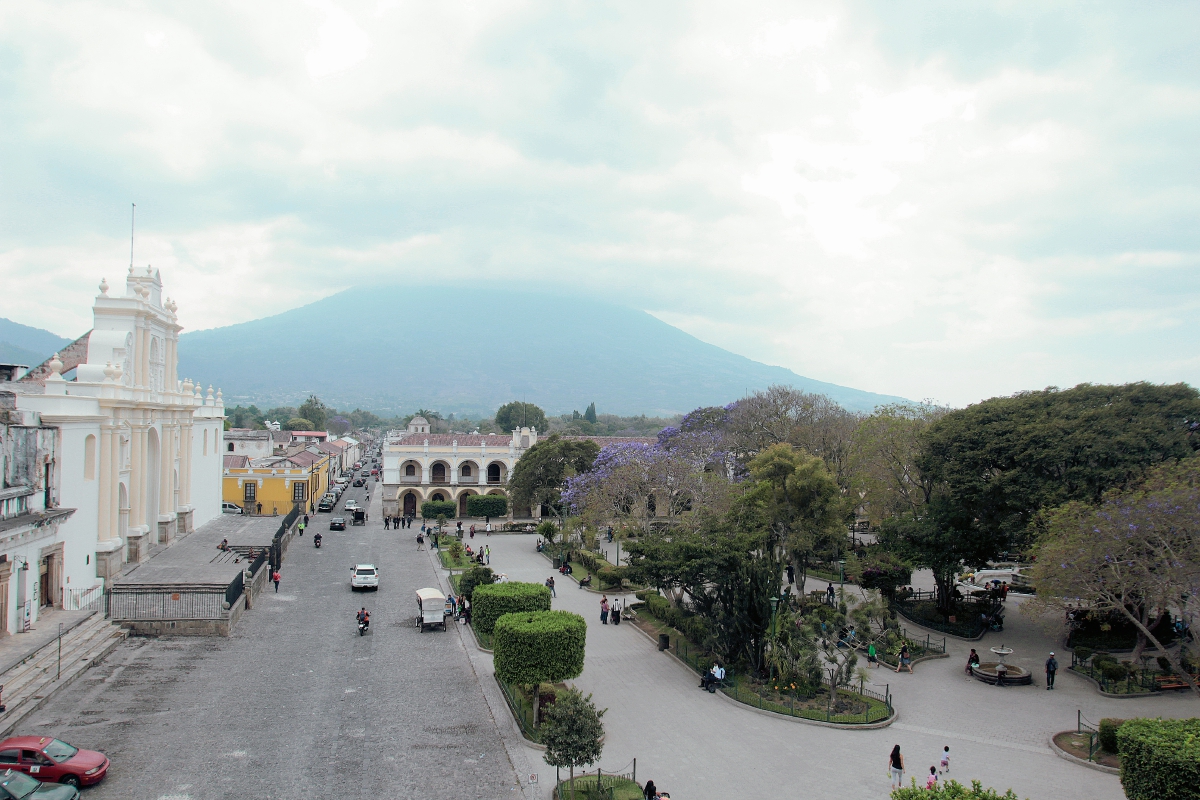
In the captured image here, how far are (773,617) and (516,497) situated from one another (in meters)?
31.6

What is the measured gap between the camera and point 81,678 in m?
17.0

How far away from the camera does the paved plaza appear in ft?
42.9

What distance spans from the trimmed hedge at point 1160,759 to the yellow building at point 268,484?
46.6m

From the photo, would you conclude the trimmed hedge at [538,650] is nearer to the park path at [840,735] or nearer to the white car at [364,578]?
the park path at [840,735]

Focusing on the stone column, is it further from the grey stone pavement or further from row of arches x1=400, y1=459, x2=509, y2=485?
row of arches x1=400, y1=459, x2=509, y2=485

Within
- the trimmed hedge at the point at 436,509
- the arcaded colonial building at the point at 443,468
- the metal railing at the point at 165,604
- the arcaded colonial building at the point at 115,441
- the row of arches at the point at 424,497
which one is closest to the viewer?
the metal railing at the point at 165,604

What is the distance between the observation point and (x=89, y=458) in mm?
23516

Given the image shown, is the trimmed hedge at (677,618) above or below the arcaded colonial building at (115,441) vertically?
below

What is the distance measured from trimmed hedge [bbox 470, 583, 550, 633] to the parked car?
357 inches

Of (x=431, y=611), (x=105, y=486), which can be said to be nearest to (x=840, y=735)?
(x=431, y=611)

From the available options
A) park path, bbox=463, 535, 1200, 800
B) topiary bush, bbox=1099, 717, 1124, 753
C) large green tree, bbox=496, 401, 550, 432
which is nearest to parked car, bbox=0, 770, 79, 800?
park path, bbox=463, 535, 1200, 800

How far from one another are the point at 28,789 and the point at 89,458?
50.6ft

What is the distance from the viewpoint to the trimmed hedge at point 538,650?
49.9 ft

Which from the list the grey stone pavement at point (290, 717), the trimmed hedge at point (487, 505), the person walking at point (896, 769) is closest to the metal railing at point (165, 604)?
the grey stone pavement at point (290, 717)
